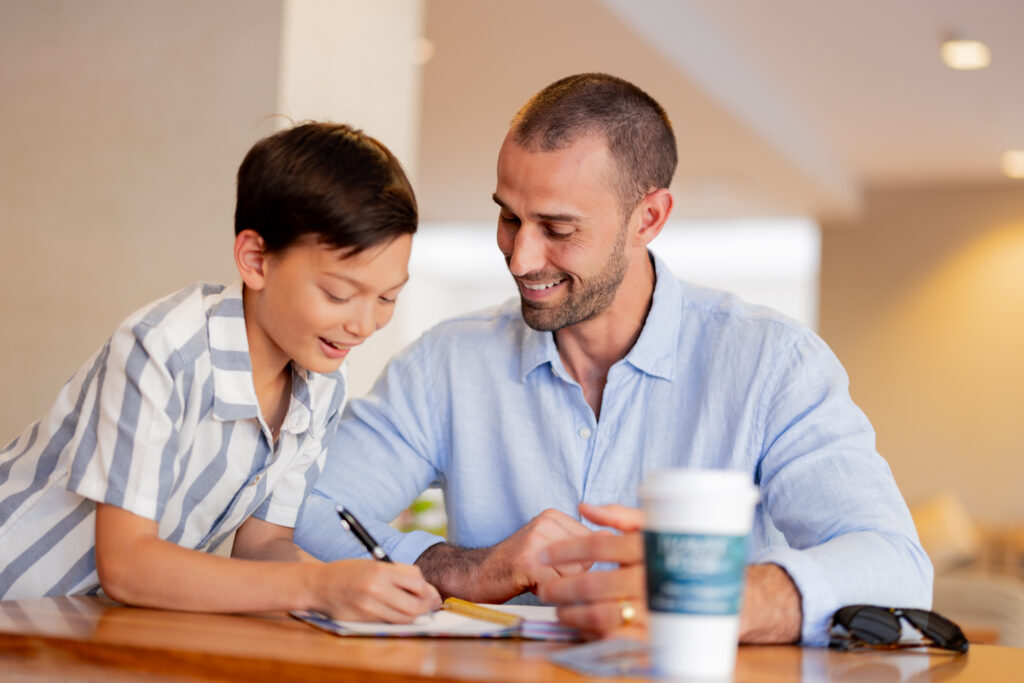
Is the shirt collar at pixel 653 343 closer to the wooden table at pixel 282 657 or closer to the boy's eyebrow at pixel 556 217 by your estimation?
the boy's eyebrow at pixel 556 217

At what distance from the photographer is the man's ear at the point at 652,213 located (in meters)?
1.76

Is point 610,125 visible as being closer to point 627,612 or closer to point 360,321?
point 360,321

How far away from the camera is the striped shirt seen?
3.67ft

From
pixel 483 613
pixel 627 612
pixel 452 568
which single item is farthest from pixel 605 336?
pixel 627 612

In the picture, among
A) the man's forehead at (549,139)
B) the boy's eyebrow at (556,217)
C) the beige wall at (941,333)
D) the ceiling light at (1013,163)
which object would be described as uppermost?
the ceiling light at (1013,163)

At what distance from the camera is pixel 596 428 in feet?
5.11

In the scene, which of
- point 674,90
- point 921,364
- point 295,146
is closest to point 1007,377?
point 921,364

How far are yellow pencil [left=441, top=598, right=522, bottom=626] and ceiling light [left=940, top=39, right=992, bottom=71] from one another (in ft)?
14.0

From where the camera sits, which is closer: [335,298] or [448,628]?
[448,628]

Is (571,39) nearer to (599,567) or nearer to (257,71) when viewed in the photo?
(257,71)

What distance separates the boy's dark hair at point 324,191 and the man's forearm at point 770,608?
1.84 feet

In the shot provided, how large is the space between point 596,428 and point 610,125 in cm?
48

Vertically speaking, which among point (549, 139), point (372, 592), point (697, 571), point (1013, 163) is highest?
point (1013, 163)

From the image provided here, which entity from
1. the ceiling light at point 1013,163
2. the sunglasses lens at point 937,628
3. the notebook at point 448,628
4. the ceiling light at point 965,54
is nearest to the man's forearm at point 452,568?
the notebook at point 448,628
